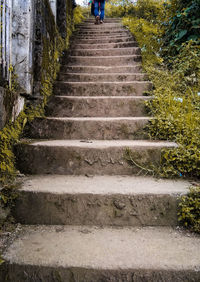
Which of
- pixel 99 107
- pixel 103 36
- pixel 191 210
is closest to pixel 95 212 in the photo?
pixel 191 210

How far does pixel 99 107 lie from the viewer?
265cm

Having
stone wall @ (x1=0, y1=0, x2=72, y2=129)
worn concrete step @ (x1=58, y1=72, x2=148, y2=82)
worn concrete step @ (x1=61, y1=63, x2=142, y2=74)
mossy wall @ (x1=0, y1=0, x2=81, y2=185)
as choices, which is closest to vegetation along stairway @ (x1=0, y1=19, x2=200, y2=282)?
mossy wall @ (x1=0, y1=0, x2=81, y2=185)

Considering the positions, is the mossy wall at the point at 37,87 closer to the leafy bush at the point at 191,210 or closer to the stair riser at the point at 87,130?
the stair riser at the point at 87,130

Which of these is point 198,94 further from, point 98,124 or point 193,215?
point 193,215

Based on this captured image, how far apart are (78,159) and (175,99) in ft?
4.82

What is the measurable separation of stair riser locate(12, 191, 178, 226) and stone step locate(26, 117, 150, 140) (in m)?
0.87

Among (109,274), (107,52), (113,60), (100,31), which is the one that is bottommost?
(109,274)

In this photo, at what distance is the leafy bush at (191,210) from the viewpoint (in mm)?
1421

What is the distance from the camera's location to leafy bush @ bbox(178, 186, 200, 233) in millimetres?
1421

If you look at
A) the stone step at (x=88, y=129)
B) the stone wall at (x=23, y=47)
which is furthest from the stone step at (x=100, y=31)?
the stone step at (x=88, y=129)

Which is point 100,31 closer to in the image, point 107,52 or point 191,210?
point 107,52

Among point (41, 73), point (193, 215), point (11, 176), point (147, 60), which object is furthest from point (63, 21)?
point (193, 215)

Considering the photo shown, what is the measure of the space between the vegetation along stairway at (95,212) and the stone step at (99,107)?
381 millimetres

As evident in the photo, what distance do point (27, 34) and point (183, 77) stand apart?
2310 mm
